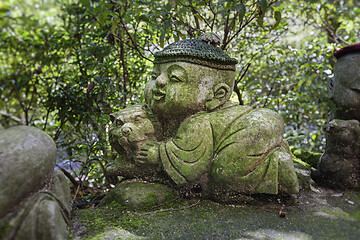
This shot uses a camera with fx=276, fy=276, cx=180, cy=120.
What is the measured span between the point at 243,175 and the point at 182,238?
787 millimetres

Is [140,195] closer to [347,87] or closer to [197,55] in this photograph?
[197,55]

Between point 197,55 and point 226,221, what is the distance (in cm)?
147

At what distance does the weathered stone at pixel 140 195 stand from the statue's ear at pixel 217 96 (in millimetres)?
880

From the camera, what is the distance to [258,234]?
2.00 meters

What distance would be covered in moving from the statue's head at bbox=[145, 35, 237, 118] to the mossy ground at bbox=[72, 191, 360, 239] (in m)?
0.89

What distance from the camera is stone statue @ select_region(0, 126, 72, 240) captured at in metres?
1.40

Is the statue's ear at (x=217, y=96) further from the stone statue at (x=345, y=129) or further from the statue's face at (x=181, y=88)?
the stone statue at (x=345, y=129)

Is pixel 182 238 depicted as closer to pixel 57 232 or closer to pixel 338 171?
pixel 57 232

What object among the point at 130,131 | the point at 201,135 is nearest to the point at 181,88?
the point at 201,135

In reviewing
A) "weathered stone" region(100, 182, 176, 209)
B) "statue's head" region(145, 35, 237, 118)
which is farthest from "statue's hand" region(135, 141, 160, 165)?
Answer: "statue's head" region(145, 35, 237, 118)

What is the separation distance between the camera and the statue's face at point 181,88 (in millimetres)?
2576

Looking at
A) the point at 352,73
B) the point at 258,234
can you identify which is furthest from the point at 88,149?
the point at 352,73

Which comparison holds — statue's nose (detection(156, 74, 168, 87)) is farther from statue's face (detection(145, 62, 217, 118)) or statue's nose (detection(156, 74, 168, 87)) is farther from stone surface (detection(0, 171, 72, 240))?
stone surface (detection(0, 171, 72, 240))

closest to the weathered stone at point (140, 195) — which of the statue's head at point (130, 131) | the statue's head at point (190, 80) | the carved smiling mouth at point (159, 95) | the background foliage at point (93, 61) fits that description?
the statue's head at point (130, 131)
